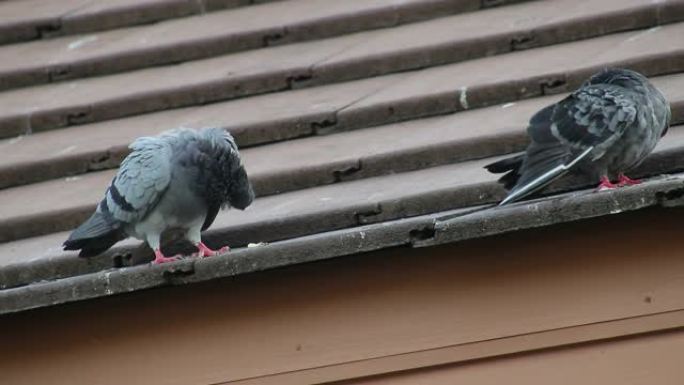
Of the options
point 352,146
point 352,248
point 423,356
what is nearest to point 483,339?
point 423,356

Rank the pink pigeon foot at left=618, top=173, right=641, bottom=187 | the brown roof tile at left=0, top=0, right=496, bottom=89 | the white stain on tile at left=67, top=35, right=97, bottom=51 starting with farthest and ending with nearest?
the white stain on tile at left=67, top=35, right=97, bottom=51
the brown roof tile at left=0, top=0, right=496, bottom=89
the pink pigeon foot at left=618, top=173, right=641, bottom=187

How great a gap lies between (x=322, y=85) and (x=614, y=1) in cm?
137

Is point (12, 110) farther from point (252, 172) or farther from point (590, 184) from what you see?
point (590, 184)

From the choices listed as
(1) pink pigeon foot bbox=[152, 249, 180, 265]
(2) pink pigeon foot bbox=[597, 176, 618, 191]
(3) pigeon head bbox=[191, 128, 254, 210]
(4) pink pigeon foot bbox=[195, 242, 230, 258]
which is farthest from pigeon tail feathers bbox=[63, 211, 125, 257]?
(2) pink pigeon foot bbox=[597, 176, 618, 191]

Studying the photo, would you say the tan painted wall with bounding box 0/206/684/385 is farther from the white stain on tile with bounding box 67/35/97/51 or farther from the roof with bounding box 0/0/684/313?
the white stain on tile with bounding box 67/35/97/51

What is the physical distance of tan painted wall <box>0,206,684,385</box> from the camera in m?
5.28

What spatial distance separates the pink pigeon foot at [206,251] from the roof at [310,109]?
10 centimetres

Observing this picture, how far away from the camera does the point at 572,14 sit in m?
7.07

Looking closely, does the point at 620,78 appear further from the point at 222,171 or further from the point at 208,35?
the point at 208,35

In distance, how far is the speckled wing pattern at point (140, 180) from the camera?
19.6 feet

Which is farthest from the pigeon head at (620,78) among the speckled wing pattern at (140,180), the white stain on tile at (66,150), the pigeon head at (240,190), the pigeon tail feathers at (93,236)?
the white stain on tile at (66,150)

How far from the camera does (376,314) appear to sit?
549 cm

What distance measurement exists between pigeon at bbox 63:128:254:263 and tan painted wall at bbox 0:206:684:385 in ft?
1.24

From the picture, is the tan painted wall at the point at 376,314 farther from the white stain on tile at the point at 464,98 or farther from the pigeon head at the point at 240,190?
the white stain on tile at the point at 464,98
